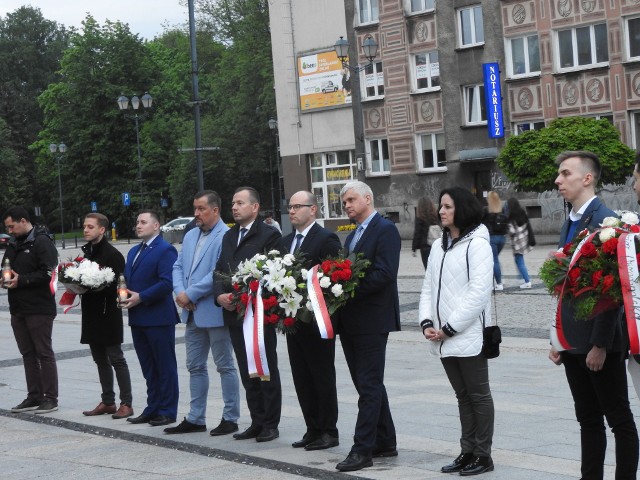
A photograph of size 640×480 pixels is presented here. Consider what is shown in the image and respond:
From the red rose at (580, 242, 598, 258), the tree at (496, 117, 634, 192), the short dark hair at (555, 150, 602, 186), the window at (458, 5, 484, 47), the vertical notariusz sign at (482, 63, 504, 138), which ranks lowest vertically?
the red rose at (580, 242, 598, 258)

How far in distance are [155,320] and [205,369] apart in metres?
0.75

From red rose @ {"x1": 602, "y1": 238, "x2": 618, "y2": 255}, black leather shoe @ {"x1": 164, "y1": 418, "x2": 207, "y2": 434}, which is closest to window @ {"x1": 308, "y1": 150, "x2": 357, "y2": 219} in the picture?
black leather shoe @ {"x1": 164, "y1": 418, "x2": 207, "y2": 434}

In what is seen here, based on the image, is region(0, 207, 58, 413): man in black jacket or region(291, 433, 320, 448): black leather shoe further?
region(0, 207, 58, 413): man in black jacket

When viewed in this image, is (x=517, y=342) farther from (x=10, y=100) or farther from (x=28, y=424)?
(x=10, y=100)

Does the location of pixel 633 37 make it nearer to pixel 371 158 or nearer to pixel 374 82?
pixel 374 82

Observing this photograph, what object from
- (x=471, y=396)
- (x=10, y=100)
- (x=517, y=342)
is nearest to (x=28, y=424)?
(x=471, y=396)

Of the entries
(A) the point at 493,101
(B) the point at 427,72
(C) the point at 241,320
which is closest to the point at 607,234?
(C) the point at 241,320

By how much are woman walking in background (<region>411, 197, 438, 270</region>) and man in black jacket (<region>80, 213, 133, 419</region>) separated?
10729 mm

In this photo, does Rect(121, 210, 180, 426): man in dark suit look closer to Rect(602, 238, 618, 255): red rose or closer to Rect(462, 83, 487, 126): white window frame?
Rect(602, 238, 618, 255): red rose

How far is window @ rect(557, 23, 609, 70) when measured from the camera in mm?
41438

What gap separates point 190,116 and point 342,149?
1323 inches

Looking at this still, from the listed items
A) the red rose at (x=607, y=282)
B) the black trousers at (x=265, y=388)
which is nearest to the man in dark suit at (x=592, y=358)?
the red rose at (x=607, y=282)

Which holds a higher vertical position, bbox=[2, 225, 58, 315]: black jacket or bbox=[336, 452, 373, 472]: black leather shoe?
bbox=[2, 225, 58, 315]: black jacket

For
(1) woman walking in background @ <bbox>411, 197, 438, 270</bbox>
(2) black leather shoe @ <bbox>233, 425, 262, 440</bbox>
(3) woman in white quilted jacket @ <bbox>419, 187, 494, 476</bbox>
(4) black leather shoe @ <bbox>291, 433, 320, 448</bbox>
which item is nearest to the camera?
(3) woman in white quilted jacket @ <bbox>419, 187, 494, 476</bbox>
